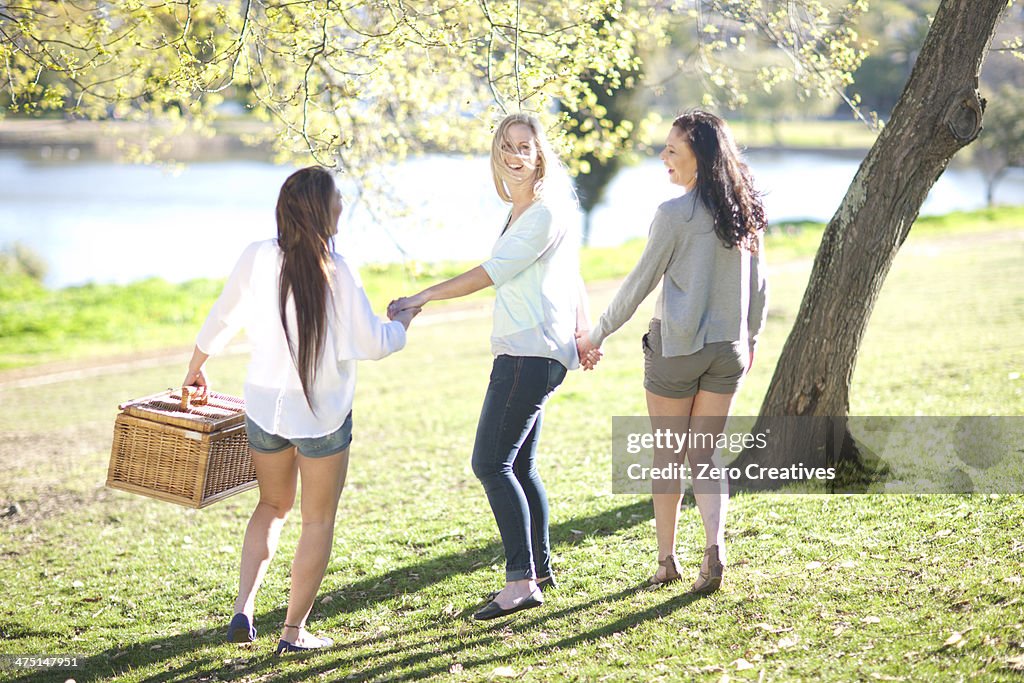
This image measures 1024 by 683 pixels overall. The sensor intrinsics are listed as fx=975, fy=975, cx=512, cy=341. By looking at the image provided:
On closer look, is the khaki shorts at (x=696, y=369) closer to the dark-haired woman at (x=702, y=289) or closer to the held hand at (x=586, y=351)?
the dark-haired woman at (x=702, y=289)

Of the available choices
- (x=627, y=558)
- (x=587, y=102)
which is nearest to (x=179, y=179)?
(x=587, y=102)

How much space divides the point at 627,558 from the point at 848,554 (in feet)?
3.41

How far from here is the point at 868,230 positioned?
5.25 meters

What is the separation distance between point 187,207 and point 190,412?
3425 centimetres

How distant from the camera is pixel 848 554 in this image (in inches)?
178

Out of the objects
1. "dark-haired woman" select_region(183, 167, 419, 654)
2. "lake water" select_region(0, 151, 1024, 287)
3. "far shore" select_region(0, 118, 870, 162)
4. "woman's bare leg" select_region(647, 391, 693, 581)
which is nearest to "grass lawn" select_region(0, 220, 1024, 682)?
"woman's bare leg" select_region(647, 391, 693, 581)

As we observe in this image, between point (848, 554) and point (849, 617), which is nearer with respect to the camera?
point (849, 617)

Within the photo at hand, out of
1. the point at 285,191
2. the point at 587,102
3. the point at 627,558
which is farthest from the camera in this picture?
the point at 587,102

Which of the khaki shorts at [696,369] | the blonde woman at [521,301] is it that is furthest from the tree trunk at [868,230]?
the blonde woman at [521,301]

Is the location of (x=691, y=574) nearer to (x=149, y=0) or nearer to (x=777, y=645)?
(x=777, y=645)

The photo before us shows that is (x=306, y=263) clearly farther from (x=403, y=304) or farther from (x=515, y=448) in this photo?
(x=515, y=448)

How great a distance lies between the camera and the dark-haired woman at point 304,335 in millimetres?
3430

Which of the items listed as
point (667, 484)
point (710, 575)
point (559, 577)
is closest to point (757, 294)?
point (667, 484)

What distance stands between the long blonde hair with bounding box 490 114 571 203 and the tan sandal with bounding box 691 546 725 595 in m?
1.62
